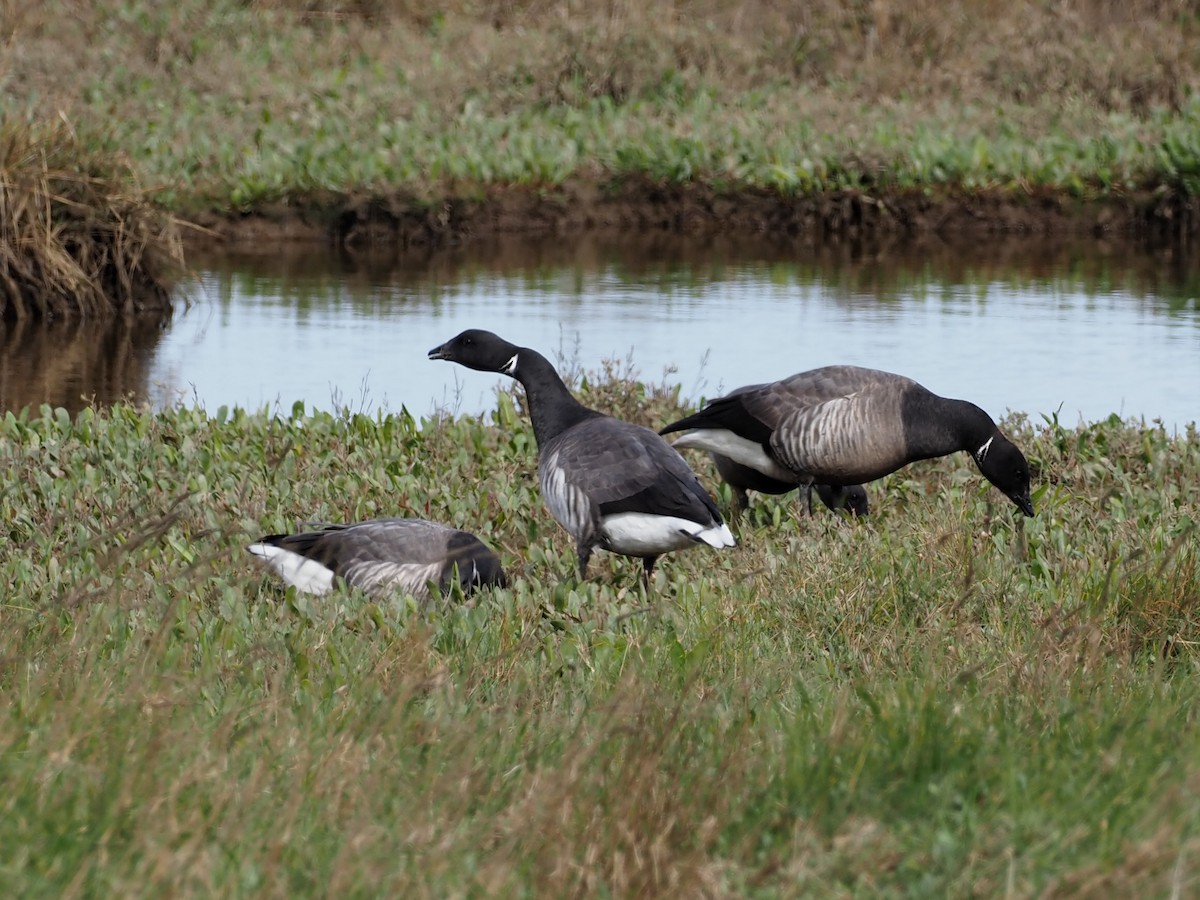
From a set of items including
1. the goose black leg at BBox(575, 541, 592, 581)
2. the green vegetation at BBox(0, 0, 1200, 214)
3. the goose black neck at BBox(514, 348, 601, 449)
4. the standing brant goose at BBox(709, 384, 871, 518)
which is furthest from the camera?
the green vegetation at BBox(0, 0, 1200, 214)

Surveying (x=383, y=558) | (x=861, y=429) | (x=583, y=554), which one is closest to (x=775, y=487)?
(x=861, y=429)

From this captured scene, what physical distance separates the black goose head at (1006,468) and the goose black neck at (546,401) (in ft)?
6.39

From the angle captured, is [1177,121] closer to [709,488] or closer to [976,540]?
[709,488]

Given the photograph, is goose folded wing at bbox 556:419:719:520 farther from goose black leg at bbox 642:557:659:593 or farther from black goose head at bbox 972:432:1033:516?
black goose head at bbox 972:432:1033:516

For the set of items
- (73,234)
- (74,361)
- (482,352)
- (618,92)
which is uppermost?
(618,92)

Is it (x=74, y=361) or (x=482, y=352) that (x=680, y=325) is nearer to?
(x=74, y=361)

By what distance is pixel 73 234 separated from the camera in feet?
52.3

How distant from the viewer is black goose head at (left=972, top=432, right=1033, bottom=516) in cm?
900

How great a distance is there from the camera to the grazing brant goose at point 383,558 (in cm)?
778

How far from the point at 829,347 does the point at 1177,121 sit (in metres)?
10.1

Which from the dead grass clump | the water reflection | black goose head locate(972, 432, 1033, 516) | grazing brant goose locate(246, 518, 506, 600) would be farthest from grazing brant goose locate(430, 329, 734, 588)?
the dead grass clump

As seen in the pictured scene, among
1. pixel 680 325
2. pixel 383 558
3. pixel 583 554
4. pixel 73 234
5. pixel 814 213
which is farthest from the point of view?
pixel 814 213

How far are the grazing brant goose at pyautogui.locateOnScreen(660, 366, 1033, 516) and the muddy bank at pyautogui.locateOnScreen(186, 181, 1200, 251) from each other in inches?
500

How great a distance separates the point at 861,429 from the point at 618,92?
17.3 meters
